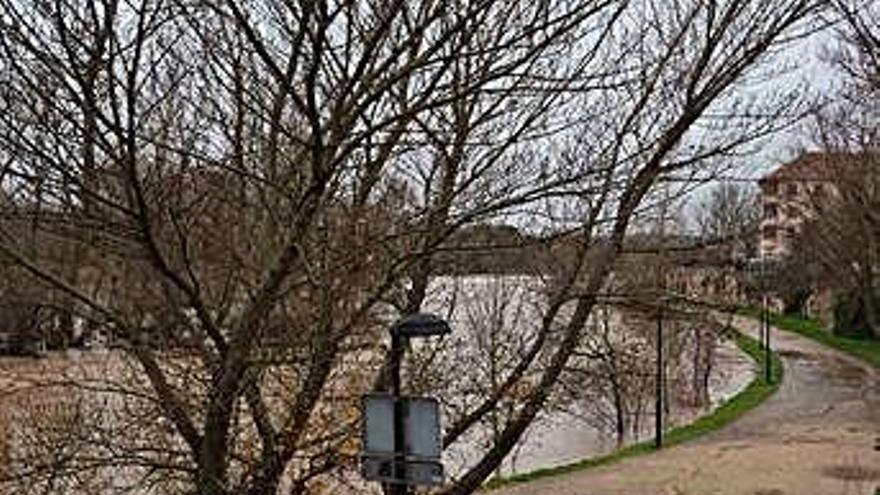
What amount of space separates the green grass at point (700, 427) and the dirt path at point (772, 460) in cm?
27

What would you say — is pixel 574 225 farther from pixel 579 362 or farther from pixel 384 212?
pixel 579 362

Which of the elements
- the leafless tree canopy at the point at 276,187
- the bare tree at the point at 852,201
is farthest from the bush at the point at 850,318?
the leafless tree canopy at the point at 276,187

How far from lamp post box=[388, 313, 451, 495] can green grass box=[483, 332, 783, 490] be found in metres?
8.17

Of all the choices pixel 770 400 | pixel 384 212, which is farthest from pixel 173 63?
pixel 770 400

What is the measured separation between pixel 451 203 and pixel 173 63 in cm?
153

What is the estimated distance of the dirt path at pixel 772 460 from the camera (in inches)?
772

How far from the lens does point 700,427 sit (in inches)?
1071

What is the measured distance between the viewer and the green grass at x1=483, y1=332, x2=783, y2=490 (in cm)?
2077

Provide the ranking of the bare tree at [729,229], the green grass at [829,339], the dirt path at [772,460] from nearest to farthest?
the bare tree at [729,229], the dirt path at [772,460], the green grass at [829,339]

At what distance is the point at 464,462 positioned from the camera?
11836mm

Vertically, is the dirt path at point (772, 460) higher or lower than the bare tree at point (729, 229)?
lower

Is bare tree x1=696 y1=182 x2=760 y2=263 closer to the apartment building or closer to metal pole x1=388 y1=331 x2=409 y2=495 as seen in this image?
metal pole x1=388 y1=331 x2=409 y2=495

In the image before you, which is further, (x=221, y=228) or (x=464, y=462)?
(x=464, y=462)

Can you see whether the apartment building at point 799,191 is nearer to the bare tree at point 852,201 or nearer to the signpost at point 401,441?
the bare tree at point 852,201
